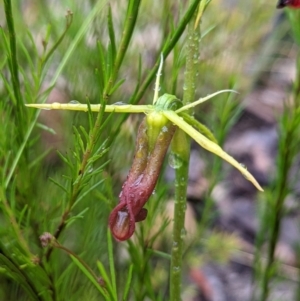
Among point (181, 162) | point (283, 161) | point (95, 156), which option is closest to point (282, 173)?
point (283, 161)

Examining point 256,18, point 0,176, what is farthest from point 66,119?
point 256,18

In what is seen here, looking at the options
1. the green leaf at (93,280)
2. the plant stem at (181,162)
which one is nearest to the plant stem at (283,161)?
the plant stem at (181,162)

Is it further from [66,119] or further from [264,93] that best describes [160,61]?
[264,93]

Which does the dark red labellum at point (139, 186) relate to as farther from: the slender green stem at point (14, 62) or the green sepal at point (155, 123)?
the slender green stem at point (14, 62)

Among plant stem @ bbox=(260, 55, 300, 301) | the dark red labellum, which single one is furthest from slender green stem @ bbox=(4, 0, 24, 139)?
plant stem @ bbox=(260, 55, 300, 301)

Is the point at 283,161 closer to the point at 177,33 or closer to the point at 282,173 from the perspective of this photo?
the point at 282,173

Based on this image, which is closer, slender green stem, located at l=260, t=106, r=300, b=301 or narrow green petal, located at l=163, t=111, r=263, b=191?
narrow green petal, located at l=163, t=111, r=263, b=191

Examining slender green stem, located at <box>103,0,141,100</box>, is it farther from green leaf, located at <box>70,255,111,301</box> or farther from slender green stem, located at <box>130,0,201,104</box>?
green leaf, located at <box>70,255,111,301</box>
